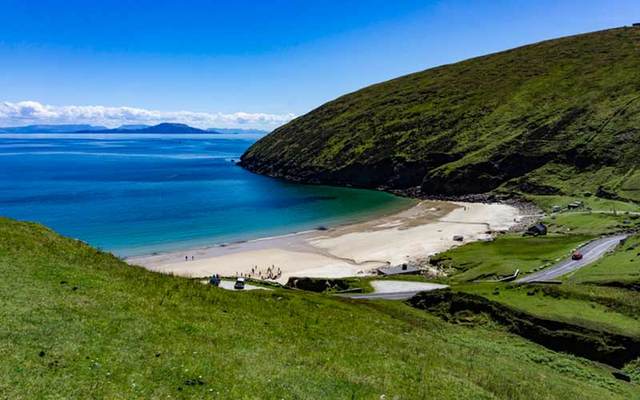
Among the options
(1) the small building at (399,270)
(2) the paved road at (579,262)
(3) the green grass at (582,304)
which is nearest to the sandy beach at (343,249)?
(1) the small building at (399,270)

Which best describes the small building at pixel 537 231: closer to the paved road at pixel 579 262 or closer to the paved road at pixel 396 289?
the paved road at pixel 579 262

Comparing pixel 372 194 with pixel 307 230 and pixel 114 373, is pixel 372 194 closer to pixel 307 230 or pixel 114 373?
pixel 307 230

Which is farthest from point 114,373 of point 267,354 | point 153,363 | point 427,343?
point 427,343

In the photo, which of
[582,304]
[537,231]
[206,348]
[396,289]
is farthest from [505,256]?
[206,348]

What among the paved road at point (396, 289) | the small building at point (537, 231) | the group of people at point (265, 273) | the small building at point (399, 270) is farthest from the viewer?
the small building at point (537, 231)

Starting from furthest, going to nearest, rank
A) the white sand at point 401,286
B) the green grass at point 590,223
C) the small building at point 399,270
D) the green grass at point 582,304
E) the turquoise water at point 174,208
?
the turquoise water at point 174,208 → the green grass at point 590,223 → the small building at point 399,270 → the white sand at point 401,286 → the green grass at point 582,304

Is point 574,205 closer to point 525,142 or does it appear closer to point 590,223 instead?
point 590,223
